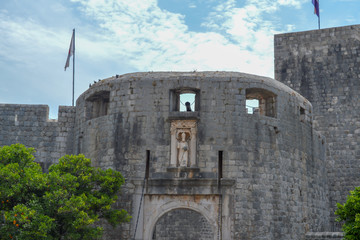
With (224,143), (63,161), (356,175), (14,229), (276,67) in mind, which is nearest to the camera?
(14,229)

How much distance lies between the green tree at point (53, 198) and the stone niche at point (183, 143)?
80.9 inches

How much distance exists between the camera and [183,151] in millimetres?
17469

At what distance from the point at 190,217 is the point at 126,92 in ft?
32.4

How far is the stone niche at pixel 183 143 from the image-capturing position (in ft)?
57.3

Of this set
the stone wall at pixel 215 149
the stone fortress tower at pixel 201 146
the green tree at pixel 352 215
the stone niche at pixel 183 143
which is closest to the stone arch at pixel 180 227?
the stone fortress tower at pixel 201 146

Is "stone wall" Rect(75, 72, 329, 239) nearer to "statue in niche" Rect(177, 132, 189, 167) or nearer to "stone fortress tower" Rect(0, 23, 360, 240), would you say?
"stone fortress tower" Rect(0, 23, 360, 240)

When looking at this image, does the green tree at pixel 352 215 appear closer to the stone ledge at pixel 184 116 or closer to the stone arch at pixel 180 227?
the stone ledge at pixel 184 116

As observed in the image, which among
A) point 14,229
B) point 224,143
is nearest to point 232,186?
point 224,143

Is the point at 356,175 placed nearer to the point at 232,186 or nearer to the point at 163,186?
the point at 232,186

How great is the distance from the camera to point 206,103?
17891 mm

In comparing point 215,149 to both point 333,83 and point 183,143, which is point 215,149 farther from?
point 333,83

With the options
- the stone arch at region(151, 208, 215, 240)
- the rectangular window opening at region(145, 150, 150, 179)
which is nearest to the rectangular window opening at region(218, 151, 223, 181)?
the rectangular window opening at region(145, 150, 150, 179)

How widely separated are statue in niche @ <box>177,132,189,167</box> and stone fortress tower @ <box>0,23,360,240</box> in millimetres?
33

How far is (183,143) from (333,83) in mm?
10323
